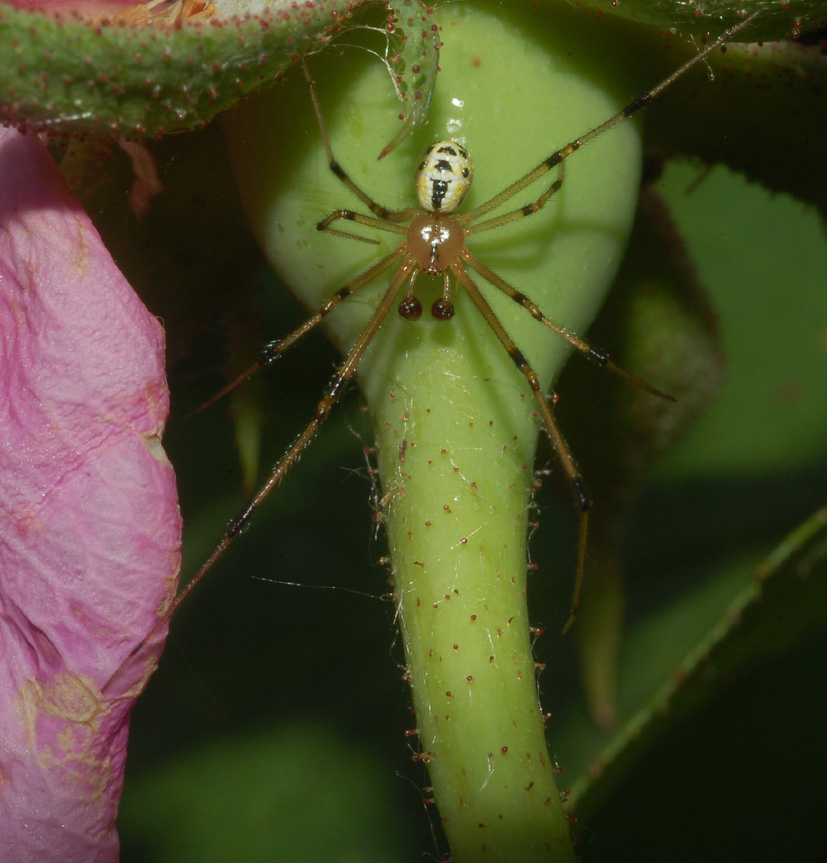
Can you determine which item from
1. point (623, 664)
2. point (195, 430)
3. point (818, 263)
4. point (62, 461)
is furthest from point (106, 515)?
point (818, 263)

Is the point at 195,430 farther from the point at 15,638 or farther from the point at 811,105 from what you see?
the point at 811,105

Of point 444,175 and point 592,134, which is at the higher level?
point 592,134

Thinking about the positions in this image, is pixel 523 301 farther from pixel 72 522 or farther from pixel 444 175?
pixel 72 522

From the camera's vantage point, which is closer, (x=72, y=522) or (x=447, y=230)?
(x=72, y=522)

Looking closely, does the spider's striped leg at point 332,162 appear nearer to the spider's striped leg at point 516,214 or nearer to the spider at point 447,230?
the spider at point 447,230

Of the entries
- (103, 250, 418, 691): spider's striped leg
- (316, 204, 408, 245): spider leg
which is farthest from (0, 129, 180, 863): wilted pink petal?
(316, 204, 408, 245): spider leg

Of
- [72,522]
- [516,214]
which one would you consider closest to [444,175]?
[516,214]

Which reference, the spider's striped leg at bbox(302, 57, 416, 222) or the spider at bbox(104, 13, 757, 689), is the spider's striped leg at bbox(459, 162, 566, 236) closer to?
the spider at bbox(104, 13, 757, 689)
